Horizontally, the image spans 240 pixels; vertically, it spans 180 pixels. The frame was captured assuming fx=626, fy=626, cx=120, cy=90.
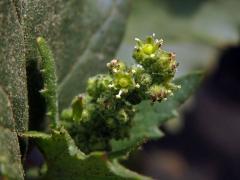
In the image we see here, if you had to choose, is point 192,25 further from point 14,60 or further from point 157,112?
point 14,60

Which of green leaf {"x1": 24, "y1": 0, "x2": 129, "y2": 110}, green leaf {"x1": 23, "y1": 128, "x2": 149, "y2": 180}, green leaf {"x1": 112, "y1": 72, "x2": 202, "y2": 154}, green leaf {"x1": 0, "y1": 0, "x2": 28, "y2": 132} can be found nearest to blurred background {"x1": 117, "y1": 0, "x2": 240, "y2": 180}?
green leaf {"x1": 24, "y1": 0, "x2": 129, "y2": 110}

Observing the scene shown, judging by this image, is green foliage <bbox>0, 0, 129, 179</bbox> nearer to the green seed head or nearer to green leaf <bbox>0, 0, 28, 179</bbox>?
green leaf <bbox>0, 0, 28, 179</bbox>

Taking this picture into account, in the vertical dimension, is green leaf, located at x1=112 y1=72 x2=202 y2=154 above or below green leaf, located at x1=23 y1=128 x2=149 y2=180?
above

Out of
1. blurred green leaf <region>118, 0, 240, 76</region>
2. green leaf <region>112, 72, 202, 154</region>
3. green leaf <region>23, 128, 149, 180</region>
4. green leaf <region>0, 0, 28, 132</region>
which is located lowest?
green leaf <region>23, 128, 149, 180</region>

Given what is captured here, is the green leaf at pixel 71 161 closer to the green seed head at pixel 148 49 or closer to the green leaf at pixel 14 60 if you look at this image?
the green leaf at pixel 14 60

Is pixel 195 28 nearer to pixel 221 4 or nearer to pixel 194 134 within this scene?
pixel 221 4

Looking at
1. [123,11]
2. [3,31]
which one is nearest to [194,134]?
[123,11]

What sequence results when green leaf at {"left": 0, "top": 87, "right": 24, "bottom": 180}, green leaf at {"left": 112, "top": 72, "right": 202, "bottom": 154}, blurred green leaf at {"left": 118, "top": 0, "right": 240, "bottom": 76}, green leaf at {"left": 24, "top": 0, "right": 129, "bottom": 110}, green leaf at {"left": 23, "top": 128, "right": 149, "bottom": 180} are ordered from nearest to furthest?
1. green leaf at {"left": 0, "top": 87, "right": 24, "bottom": 180}
2. green leaf at {"left": 23, "top": 128, "right": 149, "bottom": 180}
3. green leaf at {"left": 24, "top": 0, "right": 129, "bottom": 110}
4. green leaf at {"left": 112, "top": 72, "right": 202, "bottom": 154}
5. blurred green leaf at {"left": 118, "top": 0, "right": 240, "bottom": 76}
